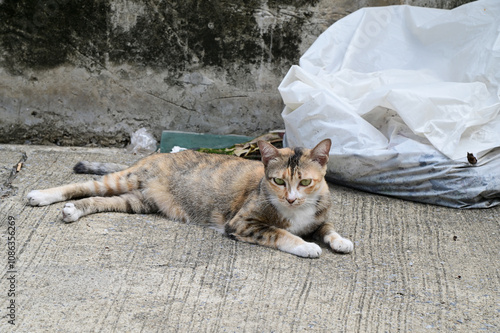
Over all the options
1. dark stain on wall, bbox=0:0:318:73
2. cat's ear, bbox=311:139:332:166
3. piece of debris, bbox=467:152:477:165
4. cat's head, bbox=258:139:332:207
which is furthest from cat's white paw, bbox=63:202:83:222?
piece of debris, bbox=467:152:477:165

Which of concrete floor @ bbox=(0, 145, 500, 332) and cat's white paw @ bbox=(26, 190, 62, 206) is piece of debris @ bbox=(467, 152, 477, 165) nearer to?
concrete floor @ bbox=(0, 145, 500, 332)

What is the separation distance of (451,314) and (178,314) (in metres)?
1.35

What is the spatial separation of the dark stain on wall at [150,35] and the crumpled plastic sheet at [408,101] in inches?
21.6

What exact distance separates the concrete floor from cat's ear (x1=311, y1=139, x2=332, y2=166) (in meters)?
0.56

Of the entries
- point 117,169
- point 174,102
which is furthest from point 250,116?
point 117,169

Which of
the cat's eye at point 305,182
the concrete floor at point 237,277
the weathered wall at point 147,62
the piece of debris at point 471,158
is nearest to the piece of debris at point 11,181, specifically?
the concrete floor at point 237,277

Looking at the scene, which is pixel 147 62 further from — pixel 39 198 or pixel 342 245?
pixel 342 245

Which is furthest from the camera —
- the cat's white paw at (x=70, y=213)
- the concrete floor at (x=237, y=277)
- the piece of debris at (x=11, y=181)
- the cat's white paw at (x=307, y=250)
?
the piece of debris at (x=11, y=181)

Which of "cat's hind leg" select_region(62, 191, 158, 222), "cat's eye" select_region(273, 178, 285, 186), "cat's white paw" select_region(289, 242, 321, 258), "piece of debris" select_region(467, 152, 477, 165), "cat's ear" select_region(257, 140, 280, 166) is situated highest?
"cat's ear" select_region(257, 140, 280, 166)

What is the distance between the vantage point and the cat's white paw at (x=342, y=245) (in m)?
3.28

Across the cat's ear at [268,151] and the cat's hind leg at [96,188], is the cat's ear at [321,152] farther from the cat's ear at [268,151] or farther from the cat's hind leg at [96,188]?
Result: the cat's hind leg at [96,188]

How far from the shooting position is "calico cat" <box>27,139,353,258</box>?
3285mm

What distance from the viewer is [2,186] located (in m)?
4.04

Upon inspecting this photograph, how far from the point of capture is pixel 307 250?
3.17 m
